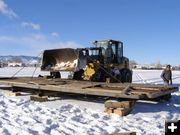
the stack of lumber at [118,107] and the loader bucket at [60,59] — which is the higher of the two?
the loader bucket at [60,59]

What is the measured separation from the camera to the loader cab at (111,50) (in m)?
18.1

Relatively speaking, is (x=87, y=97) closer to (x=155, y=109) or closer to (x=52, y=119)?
(x=155, y=109)

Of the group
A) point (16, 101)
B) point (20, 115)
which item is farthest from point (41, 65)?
point (20, 115)

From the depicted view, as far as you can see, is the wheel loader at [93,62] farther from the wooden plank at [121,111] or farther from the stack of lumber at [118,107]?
the wooden plank at [121,111]

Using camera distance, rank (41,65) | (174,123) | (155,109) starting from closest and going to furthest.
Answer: (174,123), (155,109), (41,65)

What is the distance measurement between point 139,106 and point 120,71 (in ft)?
25.5

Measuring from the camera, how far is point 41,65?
1725cm

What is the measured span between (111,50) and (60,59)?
3.02 m

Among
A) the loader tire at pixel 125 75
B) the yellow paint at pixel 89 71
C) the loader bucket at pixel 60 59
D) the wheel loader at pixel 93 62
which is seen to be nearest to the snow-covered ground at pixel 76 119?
the yellow paint at pixel 89 71

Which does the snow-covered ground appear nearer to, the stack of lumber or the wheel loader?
the stack of lumber

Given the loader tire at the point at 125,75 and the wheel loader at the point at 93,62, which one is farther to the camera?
the loader tire at the point at 125,75

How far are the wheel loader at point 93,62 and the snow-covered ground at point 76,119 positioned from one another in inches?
193

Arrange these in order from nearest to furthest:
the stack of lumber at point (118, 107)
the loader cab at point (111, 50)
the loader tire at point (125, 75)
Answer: the stack of lumber at point (118, 107) < the loader cab at point (111, 50) < the loader tire at point (125, 75)

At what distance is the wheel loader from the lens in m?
15.9
